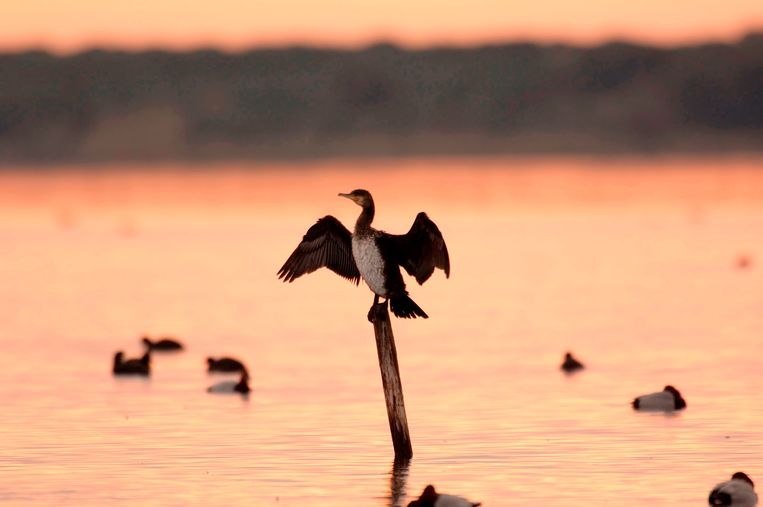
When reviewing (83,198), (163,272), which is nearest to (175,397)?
(163,272)

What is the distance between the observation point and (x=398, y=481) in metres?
19.2

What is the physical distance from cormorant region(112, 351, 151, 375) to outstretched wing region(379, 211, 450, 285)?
9.58m

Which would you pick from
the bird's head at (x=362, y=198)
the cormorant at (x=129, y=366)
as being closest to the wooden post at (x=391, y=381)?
the bird's head at (x=362, y=198)

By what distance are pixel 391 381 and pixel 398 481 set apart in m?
1.33

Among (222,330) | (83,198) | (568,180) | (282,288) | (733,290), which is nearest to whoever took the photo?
(222,330)

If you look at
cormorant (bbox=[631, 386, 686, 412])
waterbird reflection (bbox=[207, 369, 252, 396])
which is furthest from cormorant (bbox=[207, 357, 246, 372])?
cormorant (bbox=[631, 386, 686, 412])

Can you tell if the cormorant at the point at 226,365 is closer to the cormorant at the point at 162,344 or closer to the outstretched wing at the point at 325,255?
the cormorant at the point at 162,344

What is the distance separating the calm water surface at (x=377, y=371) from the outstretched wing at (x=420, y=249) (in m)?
2.10

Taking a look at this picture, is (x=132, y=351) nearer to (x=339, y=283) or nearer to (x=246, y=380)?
(x=246, y=380)

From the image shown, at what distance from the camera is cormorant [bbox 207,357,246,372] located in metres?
28.0

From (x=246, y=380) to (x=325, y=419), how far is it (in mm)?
3201

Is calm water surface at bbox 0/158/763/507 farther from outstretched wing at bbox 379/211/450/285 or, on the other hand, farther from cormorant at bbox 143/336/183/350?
outstretched wing at bbox 379/211/450/285

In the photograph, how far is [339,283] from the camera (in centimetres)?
4778

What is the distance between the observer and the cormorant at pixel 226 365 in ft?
91.8
